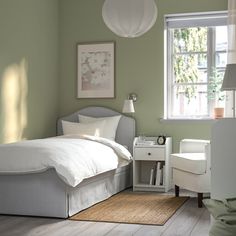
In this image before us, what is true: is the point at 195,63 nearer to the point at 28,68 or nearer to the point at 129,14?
the point at 28,68

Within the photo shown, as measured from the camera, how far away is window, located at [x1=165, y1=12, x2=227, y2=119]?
20.9ft

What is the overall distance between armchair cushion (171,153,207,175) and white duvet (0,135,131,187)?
2.72 feet

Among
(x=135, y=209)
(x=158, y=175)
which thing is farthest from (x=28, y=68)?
(x=135, y=209)

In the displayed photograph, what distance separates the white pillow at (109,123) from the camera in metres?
6.28

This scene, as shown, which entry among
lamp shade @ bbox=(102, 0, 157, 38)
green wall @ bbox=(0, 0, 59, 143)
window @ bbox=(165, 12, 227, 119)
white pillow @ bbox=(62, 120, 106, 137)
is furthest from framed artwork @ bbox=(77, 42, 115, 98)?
lamp shade @ bbox=(102, 0, 157, 38)

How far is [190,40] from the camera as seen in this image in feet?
21.5

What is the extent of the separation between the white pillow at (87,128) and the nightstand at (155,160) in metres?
0.47

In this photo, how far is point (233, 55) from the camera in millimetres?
6008

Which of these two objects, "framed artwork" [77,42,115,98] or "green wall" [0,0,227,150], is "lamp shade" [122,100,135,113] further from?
"framed artwork" [77,42,115,98]

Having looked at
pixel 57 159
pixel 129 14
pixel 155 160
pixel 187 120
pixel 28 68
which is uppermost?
pixel 129 14

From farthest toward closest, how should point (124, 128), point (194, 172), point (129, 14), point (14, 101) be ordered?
point (124, 128) < point (14, 101) < point (194, 172) < point (129, 14)

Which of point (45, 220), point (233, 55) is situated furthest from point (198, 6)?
point (45, 220)

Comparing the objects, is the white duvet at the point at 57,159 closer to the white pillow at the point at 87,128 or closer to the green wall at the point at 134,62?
the white pillow at the point at 87,128

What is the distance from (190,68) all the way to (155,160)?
1.39 metres
